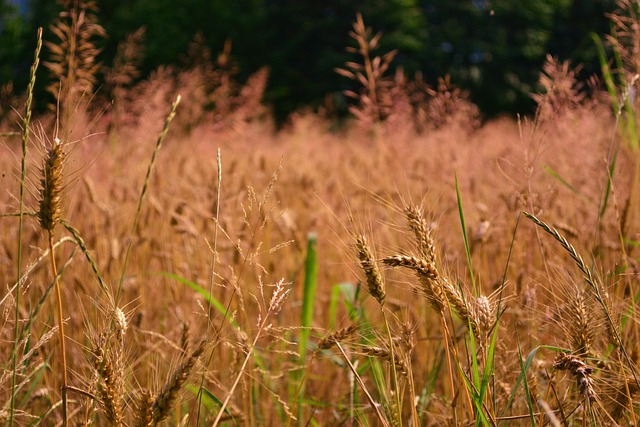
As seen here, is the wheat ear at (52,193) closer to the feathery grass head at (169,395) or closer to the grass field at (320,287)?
the grass field at (320,287)

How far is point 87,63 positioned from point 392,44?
833 inches

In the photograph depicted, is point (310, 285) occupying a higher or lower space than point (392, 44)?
higher

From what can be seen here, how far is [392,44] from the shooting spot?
22219 mm

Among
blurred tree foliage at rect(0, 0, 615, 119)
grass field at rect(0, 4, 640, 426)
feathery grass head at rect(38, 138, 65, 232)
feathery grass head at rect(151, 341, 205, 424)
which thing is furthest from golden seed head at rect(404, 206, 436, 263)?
blurred tree foliage at rect(0, 0, 615, 119)

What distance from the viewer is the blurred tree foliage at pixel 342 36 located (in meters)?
22.1

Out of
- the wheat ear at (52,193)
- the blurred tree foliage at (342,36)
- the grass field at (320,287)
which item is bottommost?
A: the blurred tree foliage at (342,36)

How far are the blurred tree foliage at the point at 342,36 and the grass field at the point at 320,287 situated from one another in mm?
18235

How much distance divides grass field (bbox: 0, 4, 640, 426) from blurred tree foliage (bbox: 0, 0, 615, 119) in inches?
718

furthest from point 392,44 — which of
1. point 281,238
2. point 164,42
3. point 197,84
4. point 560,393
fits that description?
point 560,393

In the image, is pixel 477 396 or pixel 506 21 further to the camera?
pixel 506 21

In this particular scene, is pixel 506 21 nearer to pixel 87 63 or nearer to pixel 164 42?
pixel 164 42

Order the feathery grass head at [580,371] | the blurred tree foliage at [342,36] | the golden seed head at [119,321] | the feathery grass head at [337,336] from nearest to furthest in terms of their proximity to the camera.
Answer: the feathery grass head at [580,371] → the golden seed head at [119,321] → the feathery grass head at [337,336] → the blurred tree foliage at [342,36]

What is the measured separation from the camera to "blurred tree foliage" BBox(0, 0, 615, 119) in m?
22.1

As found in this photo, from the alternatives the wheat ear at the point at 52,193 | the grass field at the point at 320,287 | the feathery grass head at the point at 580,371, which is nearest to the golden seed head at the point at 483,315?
the grass field at the point at 320,287
